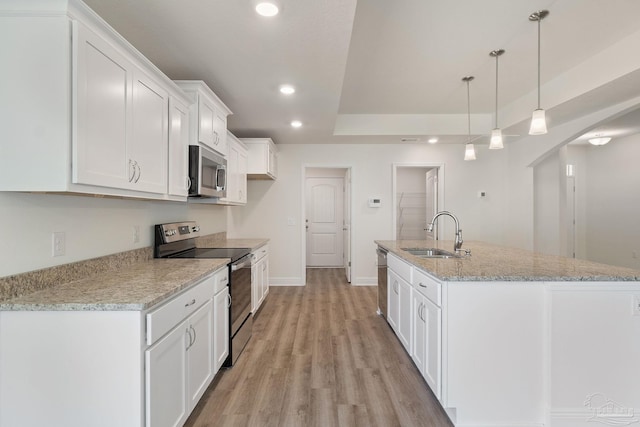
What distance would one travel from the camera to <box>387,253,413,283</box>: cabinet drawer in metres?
2.46

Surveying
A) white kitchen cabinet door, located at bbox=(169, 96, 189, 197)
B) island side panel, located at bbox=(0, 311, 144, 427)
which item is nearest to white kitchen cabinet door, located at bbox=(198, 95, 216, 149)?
white kitchen cabinet door, located at bbox=(169, 96, 189, 197)

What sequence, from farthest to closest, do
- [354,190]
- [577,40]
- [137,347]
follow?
1. [354,190]
2. [577,40]
3. [137,347]

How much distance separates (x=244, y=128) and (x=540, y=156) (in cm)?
430

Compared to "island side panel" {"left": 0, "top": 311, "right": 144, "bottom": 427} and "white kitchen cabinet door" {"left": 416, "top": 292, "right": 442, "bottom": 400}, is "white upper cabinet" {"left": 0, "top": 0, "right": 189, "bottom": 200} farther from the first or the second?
"white kitchen cabinet door" {"left": 416, "top": 292, "right": 442, "bottom": 400}

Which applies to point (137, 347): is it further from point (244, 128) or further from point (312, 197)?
point (312, 197)

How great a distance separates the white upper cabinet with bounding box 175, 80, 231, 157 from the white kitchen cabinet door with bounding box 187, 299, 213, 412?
4.44 feet

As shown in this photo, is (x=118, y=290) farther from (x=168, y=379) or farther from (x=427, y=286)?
(x=427, y=286)

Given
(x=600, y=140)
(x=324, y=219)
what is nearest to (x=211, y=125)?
(x=324, y=219)

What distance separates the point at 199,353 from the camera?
6.03 ft

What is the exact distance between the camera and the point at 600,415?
1751 millimetres

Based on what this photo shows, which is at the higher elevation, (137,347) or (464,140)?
(464,140)

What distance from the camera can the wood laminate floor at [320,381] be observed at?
1.88m

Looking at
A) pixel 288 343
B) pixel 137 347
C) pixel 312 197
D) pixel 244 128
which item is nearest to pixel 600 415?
pixel 288 343

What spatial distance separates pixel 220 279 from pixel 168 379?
0.82 meters
